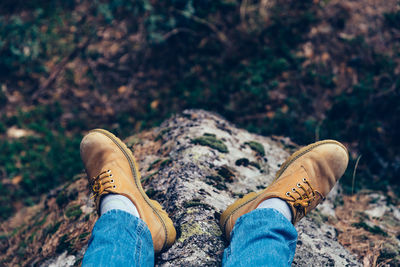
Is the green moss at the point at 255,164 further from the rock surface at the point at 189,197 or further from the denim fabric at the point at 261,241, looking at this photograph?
the denim fabric at the point at 261,241

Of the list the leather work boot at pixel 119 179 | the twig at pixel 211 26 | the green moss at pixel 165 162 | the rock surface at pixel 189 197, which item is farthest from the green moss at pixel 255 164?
the twig at pixel 211 26

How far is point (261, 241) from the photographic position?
5.02ft

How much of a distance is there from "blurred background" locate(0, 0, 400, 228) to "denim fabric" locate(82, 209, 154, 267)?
1.65 metres

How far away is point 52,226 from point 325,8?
3.53 meters

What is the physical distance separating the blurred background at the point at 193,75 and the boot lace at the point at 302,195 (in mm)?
904

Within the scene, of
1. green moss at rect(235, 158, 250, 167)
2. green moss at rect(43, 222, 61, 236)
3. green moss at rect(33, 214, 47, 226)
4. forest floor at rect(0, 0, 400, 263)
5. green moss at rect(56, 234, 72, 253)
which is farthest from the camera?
forest floor at rect(0, 0, 400, 263)

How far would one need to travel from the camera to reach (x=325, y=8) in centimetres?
348

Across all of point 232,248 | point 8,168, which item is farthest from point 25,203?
point 232,248

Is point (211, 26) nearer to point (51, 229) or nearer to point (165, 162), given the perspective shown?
point (165, 162)

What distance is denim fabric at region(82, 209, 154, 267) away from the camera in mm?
1444

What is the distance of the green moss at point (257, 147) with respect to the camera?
2.61 meters

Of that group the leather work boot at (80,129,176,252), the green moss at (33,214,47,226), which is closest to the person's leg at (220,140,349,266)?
the leather work boot at (80,129,176,252)

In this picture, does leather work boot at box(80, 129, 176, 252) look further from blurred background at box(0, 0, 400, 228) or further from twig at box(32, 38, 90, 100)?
twig at box(32, 38, 90, 100)

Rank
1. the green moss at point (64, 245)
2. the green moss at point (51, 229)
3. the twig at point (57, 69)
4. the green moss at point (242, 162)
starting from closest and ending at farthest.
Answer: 1. the green moss at point (64, 245)
2. the green moss at point (51, 229)
3. the green moss at point (242, 162)
4. the twig at point (57, 69)
